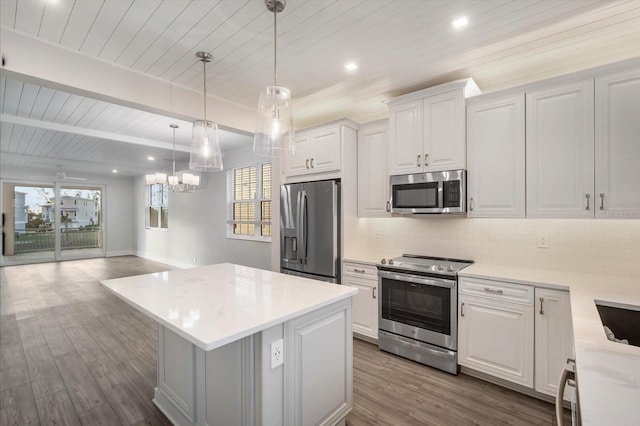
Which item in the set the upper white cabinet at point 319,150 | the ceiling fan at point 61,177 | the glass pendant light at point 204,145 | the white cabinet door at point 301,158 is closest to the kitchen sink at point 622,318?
the upper white cabinet at point 319,150

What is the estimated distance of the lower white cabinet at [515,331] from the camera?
2104 millimetres

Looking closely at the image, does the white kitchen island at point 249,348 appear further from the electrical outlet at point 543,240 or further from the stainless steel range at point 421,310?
the electrical outlet at point 543,240

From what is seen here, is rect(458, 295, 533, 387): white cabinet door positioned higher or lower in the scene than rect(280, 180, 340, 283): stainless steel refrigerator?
lower

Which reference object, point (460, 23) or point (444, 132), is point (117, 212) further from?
point (460, 23)

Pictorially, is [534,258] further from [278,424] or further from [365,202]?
[278,424]

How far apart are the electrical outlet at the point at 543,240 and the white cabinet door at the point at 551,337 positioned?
62cm

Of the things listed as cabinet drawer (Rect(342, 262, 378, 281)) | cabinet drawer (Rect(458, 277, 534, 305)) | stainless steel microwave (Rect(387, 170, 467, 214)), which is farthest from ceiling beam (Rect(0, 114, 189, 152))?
cabinet drawer (Rect(458, 277, 534, 305))

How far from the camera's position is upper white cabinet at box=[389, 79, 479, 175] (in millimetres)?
2691

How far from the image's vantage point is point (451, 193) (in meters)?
2.71

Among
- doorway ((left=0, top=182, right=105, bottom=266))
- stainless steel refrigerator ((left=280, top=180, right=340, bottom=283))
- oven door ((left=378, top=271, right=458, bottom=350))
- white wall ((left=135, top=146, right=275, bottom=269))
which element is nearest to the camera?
oven door ((left=378, top=271, right=458, bottom=350))

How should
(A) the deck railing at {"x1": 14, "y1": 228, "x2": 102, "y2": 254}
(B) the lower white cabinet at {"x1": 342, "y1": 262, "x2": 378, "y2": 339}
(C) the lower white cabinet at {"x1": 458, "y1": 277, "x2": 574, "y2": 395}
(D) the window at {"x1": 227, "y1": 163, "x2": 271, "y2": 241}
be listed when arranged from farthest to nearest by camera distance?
1. (A) the deck railing at {"x1": 14, "y1": 228, "x2": 102, "y2": 254}
2. (D) the window at {"x1": 227, "y1": 163, "x2": 271, "y2": 241}
3. (B) the lower white cabinet at {"x1": 342, "y1": 262, "x2": 378, "y2": 339}
4. (C) the lower white cabinet at {"x1": 458, "y1": 277, "x2": 574, "y2": 395}

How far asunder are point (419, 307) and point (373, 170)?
5.03 ft

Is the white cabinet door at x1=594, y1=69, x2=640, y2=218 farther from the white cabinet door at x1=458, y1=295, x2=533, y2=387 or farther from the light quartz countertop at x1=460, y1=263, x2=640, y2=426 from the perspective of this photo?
the white cabinet door at x1=458, y1=295, x2=533, y2=387

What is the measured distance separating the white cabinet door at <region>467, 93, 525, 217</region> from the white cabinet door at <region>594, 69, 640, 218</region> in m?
0.47
